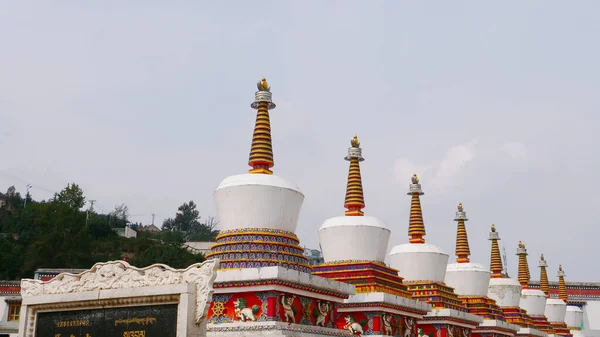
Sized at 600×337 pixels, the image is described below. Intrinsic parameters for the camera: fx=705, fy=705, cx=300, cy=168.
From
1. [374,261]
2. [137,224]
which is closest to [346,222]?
[374,261]

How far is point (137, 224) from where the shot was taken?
357ft

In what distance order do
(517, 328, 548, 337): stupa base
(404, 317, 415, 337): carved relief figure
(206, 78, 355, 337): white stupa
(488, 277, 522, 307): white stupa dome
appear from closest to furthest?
(206, 78, 355, 337): white stupa < (404, 317, 415, 337): carved relief figure < (517, 328, 548, 337): stupa base < (488, 277, 522, 307): white stupa dome

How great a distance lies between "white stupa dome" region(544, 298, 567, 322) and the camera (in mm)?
37188

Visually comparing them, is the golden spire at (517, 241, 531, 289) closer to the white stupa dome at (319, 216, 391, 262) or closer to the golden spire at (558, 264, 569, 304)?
the golden spire at (558, 264, 569, 304)

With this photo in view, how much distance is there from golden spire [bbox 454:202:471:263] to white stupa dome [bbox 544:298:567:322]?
1169 cm

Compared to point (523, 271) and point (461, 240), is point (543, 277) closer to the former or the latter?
point (523, 271)

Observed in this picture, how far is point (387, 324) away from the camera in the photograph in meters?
18.8

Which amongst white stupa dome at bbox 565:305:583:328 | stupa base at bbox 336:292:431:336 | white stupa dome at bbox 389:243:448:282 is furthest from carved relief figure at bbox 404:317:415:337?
white stupa dome at bbox 565:305:583:328

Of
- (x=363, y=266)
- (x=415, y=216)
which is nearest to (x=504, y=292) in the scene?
(x=415, y=216)

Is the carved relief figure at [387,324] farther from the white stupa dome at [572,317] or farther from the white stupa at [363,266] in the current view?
the white stupa dome at [572,317]

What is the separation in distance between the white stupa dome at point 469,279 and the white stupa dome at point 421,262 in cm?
355

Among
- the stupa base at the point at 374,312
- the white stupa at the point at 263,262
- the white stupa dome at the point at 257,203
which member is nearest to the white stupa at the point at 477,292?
the stupa base at the point at 374,312

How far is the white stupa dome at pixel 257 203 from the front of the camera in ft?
52.2

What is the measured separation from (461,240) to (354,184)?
8.99 meters
